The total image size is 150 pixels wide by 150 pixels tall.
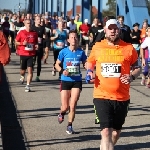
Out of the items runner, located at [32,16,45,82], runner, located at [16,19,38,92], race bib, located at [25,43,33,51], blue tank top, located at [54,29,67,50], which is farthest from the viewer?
runner, located at [32,16,45,82]

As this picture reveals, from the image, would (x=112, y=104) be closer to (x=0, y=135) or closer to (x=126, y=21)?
(x=0, y=135)

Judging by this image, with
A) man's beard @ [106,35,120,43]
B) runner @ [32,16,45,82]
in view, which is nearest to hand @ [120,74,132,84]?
man's beard @ [106,35,120,43]

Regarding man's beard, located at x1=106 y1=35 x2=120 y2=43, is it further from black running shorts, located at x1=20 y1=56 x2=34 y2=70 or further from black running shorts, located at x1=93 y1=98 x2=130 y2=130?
black running shorts, located at x1=20 y1=56 x2=34 y2=70

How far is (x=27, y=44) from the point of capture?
51.8ft

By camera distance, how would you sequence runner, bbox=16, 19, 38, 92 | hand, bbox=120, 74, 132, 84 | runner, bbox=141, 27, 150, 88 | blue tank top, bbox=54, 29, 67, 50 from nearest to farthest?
hand, bbox=120, 74, 132, 84 < runner, bbox=16, 19, 38, 92 < runner, bbox=141, 27, 150, 88 < blue tank top, bbox=54, 29, 67, 50

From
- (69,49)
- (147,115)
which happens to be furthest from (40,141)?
(147,115)

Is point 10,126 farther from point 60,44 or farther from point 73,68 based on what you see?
point 60,44

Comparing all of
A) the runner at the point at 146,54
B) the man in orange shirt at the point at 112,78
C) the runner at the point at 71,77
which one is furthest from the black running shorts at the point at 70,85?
the runner at the point at 146,54

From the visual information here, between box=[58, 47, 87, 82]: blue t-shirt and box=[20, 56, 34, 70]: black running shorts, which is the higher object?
box=[58, 47, 87, 82]: blue t-shirt

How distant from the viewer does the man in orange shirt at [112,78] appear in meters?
7.48

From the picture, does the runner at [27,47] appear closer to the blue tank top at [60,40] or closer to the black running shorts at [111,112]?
the blue tank top at [60,40]

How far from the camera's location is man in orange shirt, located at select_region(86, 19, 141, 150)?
24.5 ft

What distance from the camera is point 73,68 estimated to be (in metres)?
10.2

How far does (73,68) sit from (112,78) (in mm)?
2720
